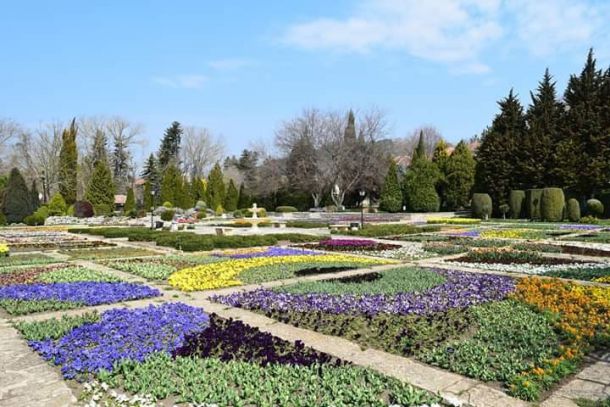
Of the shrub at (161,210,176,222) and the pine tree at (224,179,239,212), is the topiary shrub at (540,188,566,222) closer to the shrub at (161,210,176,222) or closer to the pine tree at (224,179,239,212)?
the shrub at (161,210,176,222)

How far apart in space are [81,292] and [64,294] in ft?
0.80

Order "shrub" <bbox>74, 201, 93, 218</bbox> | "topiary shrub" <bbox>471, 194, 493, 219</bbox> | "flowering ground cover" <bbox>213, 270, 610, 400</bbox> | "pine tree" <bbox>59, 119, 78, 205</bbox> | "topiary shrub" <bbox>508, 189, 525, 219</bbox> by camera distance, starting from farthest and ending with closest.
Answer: "pine tree" <bbox>59, 119, 78, 205</bbox> → "shrub" <bbox>74, 201, 93, 218</bbox> → "topiary shrub" <bbox>471, 194, 493, 219</bbox> → "topiary shrub" <bbox>508, 189, 525, 219</bbox> → "flowering ground cover" <bbox>213, 270, 610, 400</bbox>

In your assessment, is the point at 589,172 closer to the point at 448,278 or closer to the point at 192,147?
the point at 448,278

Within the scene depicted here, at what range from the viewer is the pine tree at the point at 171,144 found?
217ft

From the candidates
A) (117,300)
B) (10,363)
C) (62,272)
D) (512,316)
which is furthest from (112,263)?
(512,316)

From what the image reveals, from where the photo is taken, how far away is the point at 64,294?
7.16m

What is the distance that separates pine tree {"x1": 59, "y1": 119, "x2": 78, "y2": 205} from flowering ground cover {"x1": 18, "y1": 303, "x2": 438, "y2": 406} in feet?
153

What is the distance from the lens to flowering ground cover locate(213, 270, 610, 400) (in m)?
4.14

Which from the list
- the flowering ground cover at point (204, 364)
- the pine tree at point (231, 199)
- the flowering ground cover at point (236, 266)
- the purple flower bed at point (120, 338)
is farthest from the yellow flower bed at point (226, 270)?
the pine tree at point (231, 199)

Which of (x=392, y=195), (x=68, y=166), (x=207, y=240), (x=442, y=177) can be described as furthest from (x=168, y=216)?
(x=442, y=177)

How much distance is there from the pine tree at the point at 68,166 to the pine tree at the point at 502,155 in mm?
38909

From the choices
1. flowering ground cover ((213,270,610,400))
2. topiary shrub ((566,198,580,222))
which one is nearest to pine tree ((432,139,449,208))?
topiary shrub ((566,198,580,222))

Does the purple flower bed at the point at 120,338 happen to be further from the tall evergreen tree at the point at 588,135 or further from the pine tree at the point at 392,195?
the pine tree at the point at 392,195

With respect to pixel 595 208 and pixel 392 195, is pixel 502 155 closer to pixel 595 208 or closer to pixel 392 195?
pixel 595 208
